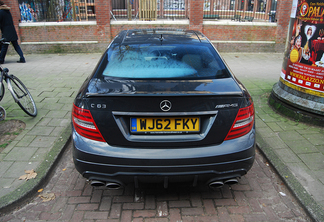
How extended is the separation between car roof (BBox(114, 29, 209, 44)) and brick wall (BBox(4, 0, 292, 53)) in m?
7.83

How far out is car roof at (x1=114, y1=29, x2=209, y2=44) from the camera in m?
3.46

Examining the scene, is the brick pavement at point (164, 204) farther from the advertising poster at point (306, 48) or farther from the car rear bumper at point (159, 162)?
the advertising poster at point (306, 48)

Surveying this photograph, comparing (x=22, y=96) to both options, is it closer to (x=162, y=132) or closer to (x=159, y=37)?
(x=159, y=37)

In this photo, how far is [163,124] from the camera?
2.46 metres

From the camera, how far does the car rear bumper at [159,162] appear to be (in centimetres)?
244

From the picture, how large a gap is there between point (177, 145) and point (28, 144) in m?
2.63

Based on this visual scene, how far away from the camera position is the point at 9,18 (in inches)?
364

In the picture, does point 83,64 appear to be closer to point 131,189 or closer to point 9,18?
point 9,18

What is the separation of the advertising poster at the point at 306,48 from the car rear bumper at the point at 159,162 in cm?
273

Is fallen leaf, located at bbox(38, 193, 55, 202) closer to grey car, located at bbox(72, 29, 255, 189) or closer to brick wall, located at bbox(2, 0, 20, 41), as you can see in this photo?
grey car, located at bbox(72, 29, 255, 189)

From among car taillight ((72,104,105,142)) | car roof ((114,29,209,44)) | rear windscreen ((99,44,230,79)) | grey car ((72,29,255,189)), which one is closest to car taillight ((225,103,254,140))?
grey car ((72,29,255,189))

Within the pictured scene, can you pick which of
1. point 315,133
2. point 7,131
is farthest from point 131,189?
point 315,133

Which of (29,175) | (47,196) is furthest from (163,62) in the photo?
(29,175)

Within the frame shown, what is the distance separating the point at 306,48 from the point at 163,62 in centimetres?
290
